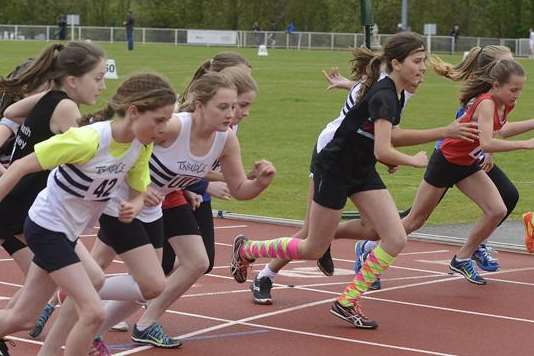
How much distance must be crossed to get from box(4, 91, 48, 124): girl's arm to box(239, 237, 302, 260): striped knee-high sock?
220cm

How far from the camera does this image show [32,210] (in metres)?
6.71

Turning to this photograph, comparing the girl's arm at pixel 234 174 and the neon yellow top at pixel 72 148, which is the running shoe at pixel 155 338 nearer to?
the girl's arm at pixel 234 174

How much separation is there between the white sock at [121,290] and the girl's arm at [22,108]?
3.64 feet

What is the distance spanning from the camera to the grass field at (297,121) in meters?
15.5

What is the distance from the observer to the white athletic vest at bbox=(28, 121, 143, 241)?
6.61 meters

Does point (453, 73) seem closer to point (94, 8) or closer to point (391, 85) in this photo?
point (391, 85)

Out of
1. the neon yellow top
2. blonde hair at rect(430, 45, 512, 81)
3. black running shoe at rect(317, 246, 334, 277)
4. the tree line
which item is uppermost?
blonde hair at rect(430, 45, 512, 81)

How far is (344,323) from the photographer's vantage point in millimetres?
8641

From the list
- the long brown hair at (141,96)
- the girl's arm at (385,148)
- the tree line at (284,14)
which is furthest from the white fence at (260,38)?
the long brown hair at (141,96)

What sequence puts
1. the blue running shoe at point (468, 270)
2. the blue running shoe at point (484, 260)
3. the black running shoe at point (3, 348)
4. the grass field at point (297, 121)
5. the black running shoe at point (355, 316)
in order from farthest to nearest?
the grass field at point (297, 121)
the blue running shoe at point (484, 260)
the blue running shoe at point (468, 270)
the black running shoe at point (355, 316)
the black running shoe at point (3, 348)

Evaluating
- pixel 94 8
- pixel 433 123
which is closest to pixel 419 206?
pixel 433 123

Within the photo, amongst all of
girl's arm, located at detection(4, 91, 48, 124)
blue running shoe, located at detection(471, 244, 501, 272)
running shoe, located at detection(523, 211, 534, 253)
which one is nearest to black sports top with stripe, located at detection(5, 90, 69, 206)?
girl's arm, located at detection(4, 91, 48, 124)

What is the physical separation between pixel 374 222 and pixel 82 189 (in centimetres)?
256

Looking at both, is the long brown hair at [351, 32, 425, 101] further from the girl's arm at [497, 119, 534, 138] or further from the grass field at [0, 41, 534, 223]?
the grass field at [0, 41, 534, 223]
